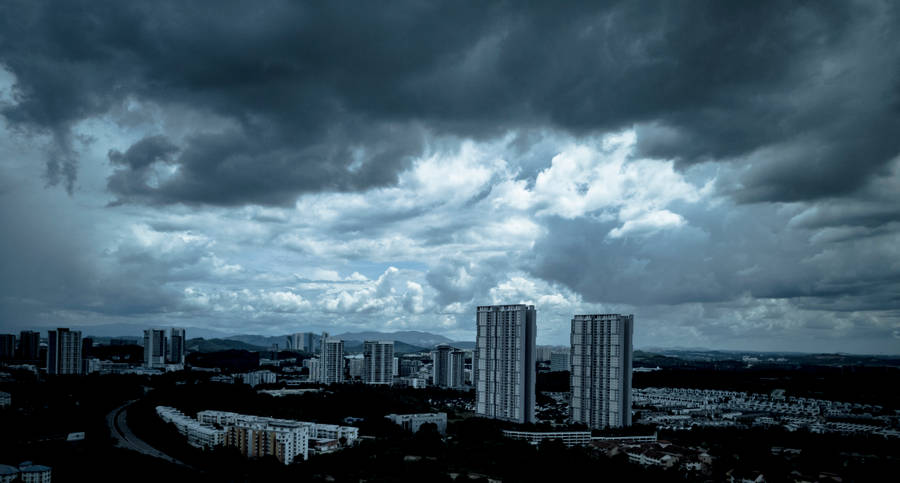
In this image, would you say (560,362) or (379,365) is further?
(560,362)

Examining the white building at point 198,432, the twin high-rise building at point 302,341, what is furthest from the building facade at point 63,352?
the twin high-rise building at point 302,341

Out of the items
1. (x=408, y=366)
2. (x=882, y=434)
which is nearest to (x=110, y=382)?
(x=408, y=366)

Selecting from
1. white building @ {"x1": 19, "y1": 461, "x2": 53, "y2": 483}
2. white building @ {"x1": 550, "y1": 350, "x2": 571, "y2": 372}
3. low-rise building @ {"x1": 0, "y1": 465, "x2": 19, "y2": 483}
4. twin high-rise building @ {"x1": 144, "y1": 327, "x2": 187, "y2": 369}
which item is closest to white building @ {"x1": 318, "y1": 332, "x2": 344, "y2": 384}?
twin high-rise building @ {"x1": 144, "y1": 327, "x2": 187, "y2": 369}

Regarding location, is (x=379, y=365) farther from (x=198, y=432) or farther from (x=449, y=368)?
(x=198, y=432)

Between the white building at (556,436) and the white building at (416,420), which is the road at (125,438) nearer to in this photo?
the white building at (416,420)

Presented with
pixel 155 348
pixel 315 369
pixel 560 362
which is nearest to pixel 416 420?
pixel 315 369

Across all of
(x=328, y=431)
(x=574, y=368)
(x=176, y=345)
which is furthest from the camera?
(x=176, y=345)
